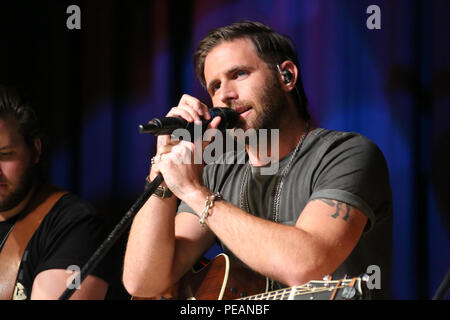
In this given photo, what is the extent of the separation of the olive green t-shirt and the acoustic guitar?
0.19m

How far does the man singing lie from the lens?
145 cm

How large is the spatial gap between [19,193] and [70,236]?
0.33 m

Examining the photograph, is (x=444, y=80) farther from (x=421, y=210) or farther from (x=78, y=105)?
(x=78, y=105)

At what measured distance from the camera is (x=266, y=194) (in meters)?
1.84

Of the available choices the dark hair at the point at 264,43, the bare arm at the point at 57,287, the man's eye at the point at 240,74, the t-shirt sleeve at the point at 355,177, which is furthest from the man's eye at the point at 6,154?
the t-shirt sleeve at the point at 355,177

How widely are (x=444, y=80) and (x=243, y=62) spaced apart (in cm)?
74

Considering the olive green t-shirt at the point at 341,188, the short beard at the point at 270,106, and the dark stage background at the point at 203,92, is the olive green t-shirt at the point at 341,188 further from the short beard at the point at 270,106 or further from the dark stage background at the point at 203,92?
the dark stage background at the point at 203,92

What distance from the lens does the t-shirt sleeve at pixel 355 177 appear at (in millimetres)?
1541

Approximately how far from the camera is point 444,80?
78.0 inches

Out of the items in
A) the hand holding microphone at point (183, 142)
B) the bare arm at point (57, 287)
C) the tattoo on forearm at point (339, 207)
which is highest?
the hand holding microphone at point (183, 142)

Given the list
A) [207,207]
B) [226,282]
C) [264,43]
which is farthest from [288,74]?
[226,282]

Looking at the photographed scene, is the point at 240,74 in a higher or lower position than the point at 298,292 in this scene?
higher

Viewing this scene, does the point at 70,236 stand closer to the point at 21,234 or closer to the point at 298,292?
the point at 21,234
